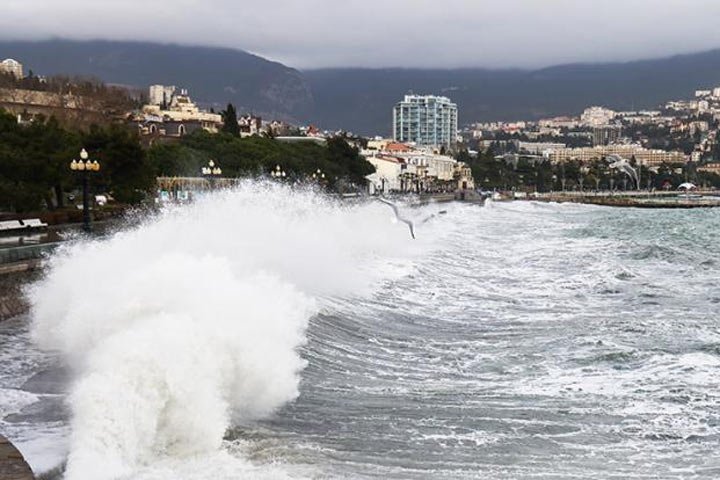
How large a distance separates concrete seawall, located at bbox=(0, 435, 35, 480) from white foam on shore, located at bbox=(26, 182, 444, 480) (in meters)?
0.44

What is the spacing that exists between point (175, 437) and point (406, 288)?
48.1 ft

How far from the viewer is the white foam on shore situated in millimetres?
9133

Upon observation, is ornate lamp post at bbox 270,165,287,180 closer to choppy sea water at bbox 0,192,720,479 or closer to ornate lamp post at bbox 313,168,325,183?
ornate lamp post at bbox 313,168,325,183

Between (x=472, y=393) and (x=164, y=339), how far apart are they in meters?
4.15

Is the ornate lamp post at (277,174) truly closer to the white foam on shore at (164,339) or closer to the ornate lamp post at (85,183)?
the ornate lamp post at (85,183)

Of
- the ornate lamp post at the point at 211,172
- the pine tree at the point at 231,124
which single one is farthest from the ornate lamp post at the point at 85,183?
the pine tree at the point at 231,124

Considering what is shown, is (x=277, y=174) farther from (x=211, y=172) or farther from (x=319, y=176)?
(x=319, y=176)

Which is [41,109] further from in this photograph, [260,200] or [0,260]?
[0,260]

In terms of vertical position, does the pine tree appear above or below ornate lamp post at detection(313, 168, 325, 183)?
above

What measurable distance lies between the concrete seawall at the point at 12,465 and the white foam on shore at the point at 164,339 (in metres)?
0.44

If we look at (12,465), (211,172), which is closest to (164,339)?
(12,465)

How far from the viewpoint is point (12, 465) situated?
26.2ft

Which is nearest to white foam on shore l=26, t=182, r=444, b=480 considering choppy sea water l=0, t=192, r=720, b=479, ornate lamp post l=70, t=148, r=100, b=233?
choppy sea water l=0, t=192, r=720, b=479

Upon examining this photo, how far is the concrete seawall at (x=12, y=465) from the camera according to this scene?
7.75m
